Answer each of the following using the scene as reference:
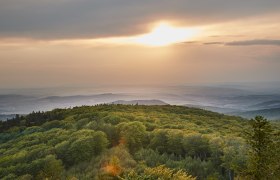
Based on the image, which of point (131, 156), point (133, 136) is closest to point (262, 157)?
point (131, 156)

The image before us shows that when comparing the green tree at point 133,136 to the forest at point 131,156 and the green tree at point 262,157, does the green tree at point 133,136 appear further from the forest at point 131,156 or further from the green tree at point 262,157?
the green tree at point 262,157

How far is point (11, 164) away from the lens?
92938 millimetres

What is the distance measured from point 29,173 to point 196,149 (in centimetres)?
3468

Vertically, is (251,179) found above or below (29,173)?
above

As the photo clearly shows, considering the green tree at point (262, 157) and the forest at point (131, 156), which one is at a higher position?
the green tree at point (262, 157)

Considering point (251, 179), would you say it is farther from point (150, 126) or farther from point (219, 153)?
point (150, 126)

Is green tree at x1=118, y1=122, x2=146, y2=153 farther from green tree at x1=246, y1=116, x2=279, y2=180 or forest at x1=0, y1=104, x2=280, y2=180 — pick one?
green tree at x1=246, y1=116, x2=279, y2=180

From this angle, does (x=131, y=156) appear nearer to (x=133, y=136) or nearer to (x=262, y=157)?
(x=133, y=136)

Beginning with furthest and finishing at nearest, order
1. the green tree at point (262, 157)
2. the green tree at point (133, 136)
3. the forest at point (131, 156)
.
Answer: the green tree at point (133, 136)
the forest at point (131, 156)
the green tree at point (262, 157)

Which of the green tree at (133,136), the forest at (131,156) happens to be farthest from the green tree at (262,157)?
the green tree at (133,136)

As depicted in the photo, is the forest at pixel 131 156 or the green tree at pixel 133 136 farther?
the green tree at pixel 133 136

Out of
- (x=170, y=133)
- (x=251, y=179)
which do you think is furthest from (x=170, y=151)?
(x=251, y=179)

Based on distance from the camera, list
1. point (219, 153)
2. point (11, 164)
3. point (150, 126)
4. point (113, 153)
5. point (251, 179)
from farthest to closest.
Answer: point (150, 126) < point (11, 164) < point (113, 153) < point (219, 153) < point (251, 179)

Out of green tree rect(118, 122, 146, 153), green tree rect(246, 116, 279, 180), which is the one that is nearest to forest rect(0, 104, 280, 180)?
green tree rect(118, 122, 146, 153)
